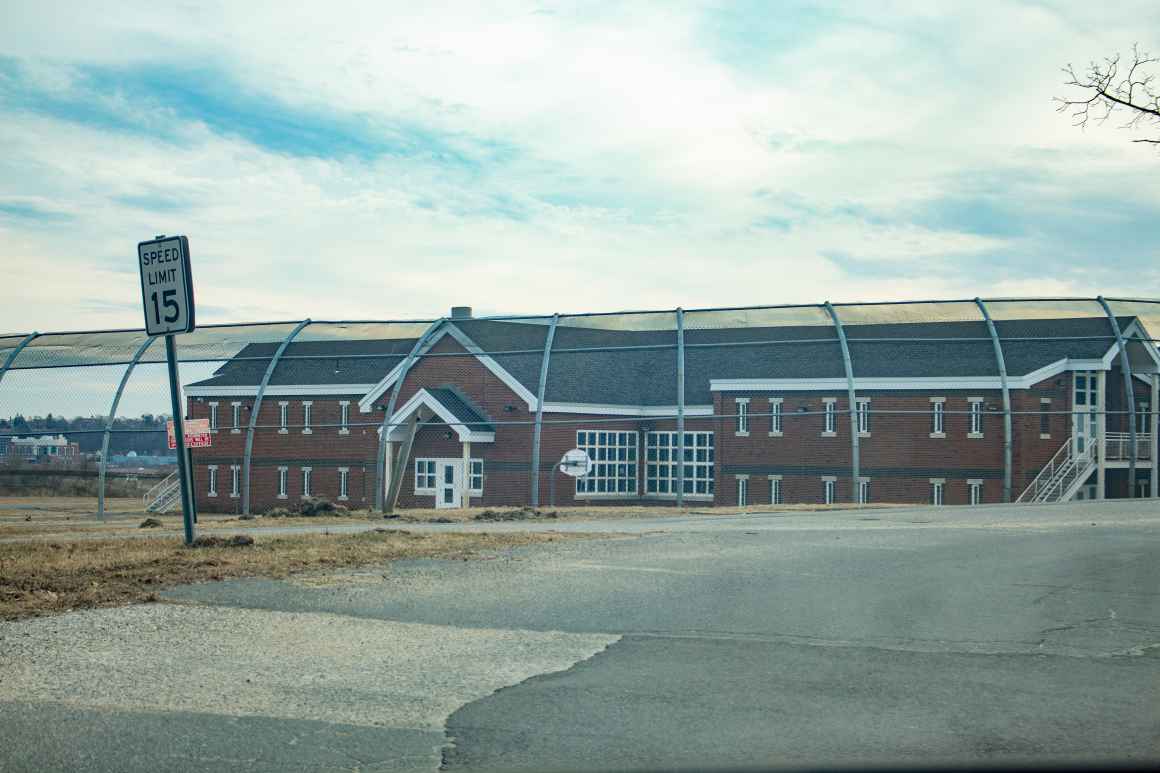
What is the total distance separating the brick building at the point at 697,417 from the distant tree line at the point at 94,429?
2.26 m

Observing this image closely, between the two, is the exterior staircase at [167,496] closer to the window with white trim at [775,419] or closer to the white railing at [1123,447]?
the window with white trim at [775,419]

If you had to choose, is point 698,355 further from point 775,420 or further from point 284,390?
point 284,390

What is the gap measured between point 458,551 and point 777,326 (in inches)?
744

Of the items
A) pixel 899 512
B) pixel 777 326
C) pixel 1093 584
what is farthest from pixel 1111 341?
pixel 1093 584

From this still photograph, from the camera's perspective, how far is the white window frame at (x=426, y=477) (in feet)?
116

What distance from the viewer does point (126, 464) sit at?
124 feet

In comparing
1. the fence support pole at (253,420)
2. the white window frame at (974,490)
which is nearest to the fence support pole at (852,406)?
the white window frame at (974,490)

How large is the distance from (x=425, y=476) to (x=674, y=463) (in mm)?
7793

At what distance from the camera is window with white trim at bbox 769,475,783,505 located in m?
34.6

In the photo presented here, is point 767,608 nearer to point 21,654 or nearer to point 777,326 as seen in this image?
point 21,654

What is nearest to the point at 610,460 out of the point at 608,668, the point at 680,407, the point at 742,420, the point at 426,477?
the point at 742,420

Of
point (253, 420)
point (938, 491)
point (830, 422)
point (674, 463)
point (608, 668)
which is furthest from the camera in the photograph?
point (674, 463)

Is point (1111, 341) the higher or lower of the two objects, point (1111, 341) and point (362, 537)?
the higher

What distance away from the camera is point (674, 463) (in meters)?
35.6
